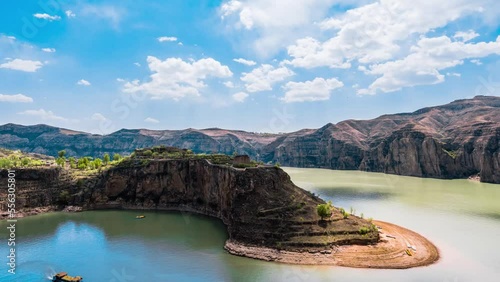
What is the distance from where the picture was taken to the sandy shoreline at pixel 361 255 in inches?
2087

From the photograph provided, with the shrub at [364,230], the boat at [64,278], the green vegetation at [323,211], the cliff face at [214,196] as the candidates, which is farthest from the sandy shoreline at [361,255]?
the boat at [64,278]

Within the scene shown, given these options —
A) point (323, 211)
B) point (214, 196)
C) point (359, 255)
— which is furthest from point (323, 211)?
point (214, 196)

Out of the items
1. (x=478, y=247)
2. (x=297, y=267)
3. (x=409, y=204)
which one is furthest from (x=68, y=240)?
(x=409, y=204)

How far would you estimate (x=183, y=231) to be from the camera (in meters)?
74.4

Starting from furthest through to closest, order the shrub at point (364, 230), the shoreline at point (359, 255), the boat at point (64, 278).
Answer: the shrub at point (364, 230)
the shoreline at point (359, 255)
the boat at point (64, 278)

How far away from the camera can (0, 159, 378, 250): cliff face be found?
59969 millimetres

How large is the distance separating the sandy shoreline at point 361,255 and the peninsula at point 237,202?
6.2 inches

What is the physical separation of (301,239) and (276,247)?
4511mm

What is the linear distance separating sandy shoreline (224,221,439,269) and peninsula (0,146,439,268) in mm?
158

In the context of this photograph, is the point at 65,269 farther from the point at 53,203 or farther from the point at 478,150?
the point at 478,150

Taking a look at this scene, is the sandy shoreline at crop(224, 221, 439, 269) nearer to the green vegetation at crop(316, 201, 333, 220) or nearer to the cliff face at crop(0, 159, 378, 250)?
the cliff face at crop(0, 159, 378, 250)

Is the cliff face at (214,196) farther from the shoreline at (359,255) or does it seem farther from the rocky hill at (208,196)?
the shoreline at (359,255)

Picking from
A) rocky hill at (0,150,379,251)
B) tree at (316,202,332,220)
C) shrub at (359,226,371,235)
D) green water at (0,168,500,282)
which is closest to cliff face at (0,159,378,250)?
rocky hill at (0,150,379,251)

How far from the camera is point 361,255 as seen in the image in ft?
180
